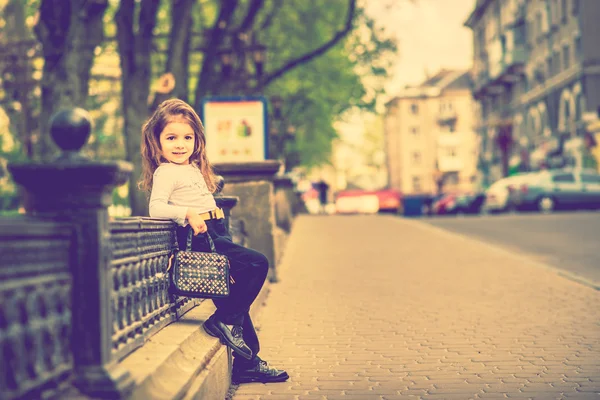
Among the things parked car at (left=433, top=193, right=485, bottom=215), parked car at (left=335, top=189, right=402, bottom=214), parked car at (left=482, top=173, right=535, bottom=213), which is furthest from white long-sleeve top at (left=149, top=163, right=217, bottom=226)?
parked car at (left=335, top=189, right=402, bottom=214)

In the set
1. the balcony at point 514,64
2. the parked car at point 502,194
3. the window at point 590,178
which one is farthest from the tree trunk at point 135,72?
the balcony at point 514,64

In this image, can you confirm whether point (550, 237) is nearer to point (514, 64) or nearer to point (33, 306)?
point (33, 306)

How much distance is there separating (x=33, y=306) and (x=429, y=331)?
5.12 metres

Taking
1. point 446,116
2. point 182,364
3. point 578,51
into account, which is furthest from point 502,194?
point 446,116

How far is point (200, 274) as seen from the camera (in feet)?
18.6

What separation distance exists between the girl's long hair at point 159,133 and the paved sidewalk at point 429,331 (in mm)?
1458

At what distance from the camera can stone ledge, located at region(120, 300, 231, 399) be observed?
4160 mm

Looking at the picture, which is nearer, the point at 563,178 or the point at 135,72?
the point at 135,72

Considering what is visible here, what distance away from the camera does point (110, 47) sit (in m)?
31.9

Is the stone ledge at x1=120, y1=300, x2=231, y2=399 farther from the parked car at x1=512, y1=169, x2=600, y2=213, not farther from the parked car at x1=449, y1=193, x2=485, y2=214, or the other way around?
the parked car at x1=449, y1=193, x2=485, y2=214

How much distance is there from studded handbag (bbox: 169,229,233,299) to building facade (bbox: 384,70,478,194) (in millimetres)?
94853

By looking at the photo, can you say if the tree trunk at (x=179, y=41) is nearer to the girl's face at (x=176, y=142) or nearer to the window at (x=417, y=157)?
the girl's face at (x=176, y=142)

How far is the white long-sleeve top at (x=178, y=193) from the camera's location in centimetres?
572

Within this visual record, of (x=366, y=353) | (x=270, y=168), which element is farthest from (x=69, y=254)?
(x=270, y=168)
